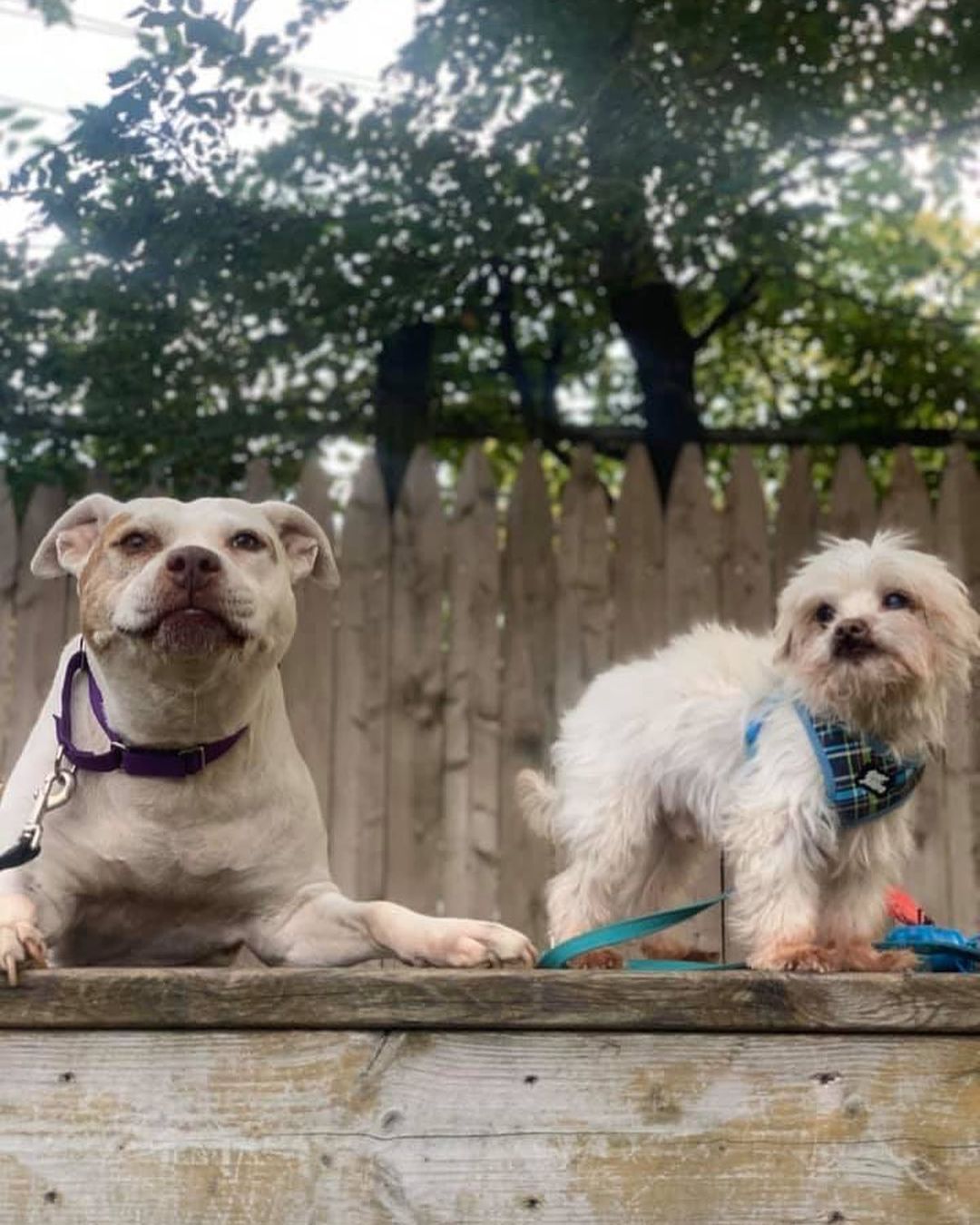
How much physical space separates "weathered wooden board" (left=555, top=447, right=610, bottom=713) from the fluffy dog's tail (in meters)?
1.07

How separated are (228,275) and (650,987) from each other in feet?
13.0

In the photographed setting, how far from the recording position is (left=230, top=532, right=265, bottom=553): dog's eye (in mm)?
2777

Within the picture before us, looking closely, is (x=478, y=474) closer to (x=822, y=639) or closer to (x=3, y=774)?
(x=3, y=774)

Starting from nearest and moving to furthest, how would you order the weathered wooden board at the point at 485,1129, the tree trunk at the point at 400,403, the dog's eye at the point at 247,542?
the weathered wooden board at the point at 485,1129 < the dog's eye at the point at 247,542 < the tree trunk at the point at 400,403

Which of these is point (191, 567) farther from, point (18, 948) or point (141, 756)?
point (18, 948)

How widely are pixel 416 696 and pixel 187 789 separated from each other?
239 cm

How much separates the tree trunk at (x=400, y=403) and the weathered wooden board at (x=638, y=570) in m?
1.33

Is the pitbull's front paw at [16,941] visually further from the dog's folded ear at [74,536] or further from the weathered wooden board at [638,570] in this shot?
the weathered wooden board at [638,570]

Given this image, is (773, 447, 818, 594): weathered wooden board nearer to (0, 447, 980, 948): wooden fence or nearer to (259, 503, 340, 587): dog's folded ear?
(0, 447, 980, 948): wooden fence

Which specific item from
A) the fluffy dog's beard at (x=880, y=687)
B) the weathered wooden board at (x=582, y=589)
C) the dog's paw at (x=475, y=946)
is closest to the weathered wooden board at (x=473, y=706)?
the weathered wooden board at (x=582, y=589)

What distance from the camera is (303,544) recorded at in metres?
3.08

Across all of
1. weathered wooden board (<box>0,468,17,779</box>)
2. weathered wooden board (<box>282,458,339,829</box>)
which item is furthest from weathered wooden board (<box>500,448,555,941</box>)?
weathered wooden board (<box>0,468,17,779</box>)

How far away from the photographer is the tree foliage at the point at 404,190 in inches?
205

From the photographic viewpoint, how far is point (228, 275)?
18.1 feet
